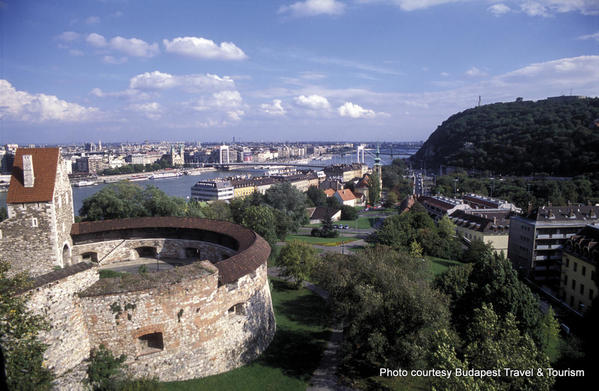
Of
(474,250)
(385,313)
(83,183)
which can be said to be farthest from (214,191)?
(385,313)

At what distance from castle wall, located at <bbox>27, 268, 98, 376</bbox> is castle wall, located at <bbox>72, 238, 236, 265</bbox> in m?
8.64

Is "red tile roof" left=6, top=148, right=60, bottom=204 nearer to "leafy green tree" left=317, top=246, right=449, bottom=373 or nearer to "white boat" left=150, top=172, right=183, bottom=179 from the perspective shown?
"leafy green tree" left=317, top=246, right=449, bottom=373

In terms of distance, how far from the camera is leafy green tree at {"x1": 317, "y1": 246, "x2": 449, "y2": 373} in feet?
37.8

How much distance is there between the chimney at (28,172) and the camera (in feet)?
50.2

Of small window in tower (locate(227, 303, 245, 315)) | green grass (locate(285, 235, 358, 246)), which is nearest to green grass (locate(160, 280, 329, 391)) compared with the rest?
small window in tower (locate(227, 303, 245, 315))

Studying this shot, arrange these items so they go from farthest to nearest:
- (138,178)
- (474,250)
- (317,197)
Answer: (138,178)
(317,197)
(474,250)

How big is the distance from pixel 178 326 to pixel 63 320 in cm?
281

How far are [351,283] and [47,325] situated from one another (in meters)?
8.16

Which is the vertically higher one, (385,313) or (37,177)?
(37,177)

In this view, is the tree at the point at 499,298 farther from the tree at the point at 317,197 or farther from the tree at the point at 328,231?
the tree at the point at 317,197

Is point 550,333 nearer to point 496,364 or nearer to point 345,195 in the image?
point 496,364

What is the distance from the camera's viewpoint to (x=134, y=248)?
65.4 feet

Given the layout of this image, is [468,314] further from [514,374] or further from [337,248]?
[337,248]

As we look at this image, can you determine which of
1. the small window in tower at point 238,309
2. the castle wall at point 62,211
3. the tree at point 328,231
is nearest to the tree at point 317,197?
the tree at point 328,231
